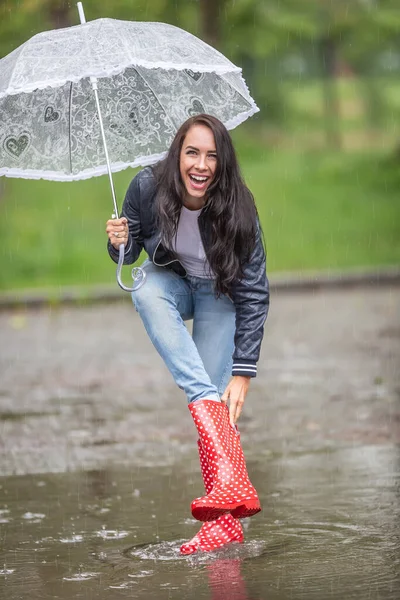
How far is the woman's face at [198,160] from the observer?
500 cm

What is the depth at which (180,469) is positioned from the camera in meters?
7.01

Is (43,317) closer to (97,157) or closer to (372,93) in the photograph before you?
(97,157)

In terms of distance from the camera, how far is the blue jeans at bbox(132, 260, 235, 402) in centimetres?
507

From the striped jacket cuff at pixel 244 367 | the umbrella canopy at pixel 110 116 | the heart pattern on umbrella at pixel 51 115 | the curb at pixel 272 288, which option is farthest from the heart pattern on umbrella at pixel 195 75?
the curb at pixel 272 288

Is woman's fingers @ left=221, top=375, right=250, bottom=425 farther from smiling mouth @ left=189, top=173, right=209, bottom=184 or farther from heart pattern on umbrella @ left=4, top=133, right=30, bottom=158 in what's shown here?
heart pattern on umbrella @ left=4, top=133, right=30, bottom=158

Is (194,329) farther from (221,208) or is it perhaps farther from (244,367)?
(221,208)

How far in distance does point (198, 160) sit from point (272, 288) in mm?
11509

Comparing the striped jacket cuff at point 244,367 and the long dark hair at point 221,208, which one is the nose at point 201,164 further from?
the striped jacket cuff at point 244,367

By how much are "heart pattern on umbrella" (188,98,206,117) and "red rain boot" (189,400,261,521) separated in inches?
53.2

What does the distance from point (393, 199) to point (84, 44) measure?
1978 centimetres

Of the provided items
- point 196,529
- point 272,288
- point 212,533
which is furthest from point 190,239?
point 272,288

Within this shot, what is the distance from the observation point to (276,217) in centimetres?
2331

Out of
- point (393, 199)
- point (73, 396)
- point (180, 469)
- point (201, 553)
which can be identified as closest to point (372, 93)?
point (393, 199)

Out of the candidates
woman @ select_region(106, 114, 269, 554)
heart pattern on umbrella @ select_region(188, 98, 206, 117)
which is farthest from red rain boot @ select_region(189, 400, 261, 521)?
heart pattern on umbrella @ select_region(188, 98, 206, 117)
